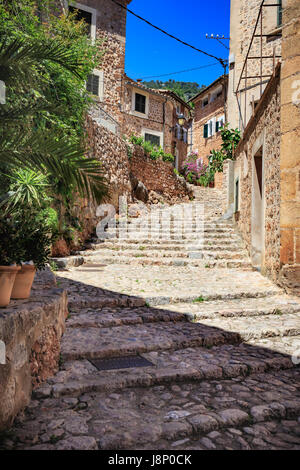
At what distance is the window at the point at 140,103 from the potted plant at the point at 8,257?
19.9 m

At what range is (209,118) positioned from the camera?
2553 centimetres

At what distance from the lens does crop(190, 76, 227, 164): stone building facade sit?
77.6 feet

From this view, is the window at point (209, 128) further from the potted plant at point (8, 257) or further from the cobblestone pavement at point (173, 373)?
the potted plant at point (8, 257)

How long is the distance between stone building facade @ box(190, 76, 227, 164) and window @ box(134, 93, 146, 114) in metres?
5.06

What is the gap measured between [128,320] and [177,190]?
1501 centimetres

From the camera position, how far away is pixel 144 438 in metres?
1.98

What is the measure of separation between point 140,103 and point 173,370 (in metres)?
20.6

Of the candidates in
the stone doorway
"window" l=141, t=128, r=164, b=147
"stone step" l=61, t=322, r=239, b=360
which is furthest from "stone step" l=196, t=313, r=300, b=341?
"window" l=141, t=128, r=164, b=147

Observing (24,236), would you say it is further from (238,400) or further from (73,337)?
(238,400)

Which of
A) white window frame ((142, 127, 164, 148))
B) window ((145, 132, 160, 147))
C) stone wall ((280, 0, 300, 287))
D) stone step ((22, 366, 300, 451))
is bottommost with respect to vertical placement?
stone step ((22, 366, 300, 451))

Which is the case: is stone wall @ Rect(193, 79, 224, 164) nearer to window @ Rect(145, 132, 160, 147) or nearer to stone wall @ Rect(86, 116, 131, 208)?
window @ Rect(145, 132, 160, 147)

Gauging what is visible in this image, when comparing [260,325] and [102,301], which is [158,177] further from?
[260,325]

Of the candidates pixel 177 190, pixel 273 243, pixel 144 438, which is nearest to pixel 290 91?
pixel 273 243

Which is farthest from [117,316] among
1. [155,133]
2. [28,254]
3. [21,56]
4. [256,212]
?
[155,133]
